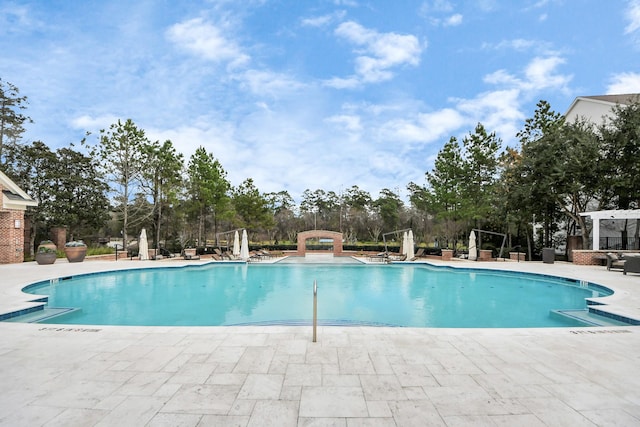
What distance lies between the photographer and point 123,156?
22.3m

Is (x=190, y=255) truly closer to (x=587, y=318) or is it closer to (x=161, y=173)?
(x=161, y=173)

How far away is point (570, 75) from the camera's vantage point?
1688 centimetres

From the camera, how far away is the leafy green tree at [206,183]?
2434 cm

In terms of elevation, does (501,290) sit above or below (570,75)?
below

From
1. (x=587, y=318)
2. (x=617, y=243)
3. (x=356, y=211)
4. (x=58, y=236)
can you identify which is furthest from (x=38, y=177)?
(x=617, y=243)

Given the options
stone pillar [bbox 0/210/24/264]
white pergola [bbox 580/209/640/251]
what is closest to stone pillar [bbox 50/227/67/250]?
stone pillar [bbox 0/210/24/264]

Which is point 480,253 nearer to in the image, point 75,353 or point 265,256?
point 265,256

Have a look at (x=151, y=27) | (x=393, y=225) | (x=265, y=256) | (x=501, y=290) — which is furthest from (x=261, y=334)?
(x=393, y=225)

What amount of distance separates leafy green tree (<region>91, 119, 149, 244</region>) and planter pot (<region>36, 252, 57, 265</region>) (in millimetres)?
7514

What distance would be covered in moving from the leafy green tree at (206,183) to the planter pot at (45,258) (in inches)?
409

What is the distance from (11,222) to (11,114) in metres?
13.4

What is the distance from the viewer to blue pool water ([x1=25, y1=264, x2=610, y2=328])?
7.18 metres

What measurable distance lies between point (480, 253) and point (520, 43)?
444 inches

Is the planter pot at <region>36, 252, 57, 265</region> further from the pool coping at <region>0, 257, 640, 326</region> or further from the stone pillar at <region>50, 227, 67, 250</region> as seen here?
the stone pillar at <region>50, 227, 67, 250</region>
